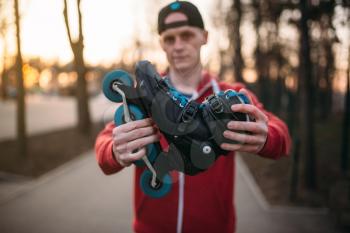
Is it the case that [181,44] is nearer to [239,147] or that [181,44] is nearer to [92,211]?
[239,147]

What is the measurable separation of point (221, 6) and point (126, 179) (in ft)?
49.0

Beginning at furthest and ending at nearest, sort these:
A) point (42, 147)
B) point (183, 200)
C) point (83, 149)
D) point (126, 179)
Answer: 1. point (83, 149)
2. point (42, 147)
3. point (126, 179)
4. point (183, 200)

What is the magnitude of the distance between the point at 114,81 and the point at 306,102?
5.63 meters

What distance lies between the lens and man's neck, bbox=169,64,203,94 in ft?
6.05

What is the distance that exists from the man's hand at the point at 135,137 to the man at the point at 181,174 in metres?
0.07

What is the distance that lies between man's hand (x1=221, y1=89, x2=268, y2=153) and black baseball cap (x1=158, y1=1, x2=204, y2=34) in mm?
713

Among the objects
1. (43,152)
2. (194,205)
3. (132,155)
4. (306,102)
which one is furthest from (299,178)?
(43,152)

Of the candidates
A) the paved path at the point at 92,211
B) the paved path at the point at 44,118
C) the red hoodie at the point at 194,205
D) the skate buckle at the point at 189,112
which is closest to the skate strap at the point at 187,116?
the skate buckle at the point at 189,112

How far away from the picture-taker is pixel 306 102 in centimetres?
622

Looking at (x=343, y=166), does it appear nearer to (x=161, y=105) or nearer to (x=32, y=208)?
(x=32, y=208)

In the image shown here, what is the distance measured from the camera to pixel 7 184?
7.00 m

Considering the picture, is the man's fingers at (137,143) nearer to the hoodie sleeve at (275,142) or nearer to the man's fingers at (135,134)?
the man's fingers at (135,134)

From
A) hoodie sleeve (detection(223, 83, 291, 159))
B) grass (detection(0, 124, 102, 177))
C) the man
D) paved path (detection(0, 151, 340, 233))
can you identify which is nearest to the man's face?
the man

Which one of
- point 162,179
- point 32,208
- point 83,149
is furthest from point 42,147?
point 162,179
